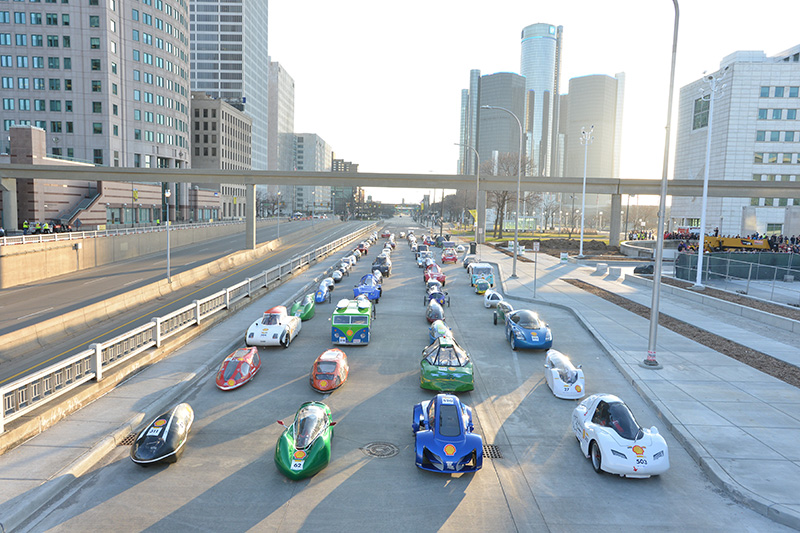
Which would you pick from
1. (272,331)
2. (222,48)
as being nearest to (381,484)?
(272,331)

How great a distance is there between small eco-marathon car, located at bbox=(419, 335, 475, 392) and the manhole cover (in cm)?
363

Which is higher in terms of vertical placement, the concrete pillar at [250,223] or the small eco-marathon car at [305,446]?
the concrete pillar at [250,223]

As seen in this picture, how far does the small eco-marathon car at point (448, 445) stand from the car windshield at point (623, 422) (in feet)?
10.0

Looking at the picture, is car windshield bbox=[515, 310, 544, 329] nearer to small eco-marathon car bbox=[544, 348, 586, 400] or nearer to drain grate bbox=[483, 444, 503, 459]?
small eco-marathon car bbox=[544, 348, 586, 400]

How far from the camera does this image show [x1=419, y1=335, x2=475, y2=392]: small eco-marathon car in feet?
51.7

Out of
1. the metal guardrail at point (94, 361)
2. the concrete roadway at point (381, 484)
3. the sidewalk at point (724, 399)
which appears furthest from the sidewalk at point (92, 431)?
the sidewalk at point (724, 399)

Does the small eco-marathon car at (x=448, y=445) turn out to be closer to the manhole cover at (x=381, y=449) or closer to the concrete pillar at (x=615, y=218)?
the manhole cover at (x=381, y=449)

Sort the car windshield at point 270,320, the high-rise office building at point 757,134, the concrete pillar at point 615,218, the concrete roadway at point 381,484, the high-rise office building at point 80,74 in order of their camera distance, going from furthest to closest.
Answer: the high-rise office building at point 757,134
the high-rise office building at point 80,74
the concrete pillar at point 615,218
the car windshield at point 270,320
the concrete roadway at point 381,484

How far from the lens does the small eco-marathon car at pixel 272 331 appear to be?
67.3ft

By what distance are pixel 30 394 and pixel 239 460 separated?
5889 millimetres

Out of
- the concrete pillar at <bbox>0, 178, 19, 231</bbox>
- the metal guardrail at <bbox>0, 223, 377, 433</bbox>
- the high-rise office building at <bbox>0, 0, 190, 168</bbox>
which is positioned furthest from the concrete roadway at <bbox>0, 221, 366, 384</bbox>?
the high-rise office building at <bbox>0, 0, 190, 168</bbox>

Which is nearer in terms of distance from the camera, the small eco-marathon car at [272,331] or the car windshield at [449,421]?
the car windshield at [449,421]

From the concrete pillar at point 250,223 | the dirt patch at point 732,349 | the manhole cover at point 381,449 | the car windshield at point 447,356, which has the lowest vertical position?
the manhole cover at point 381,449

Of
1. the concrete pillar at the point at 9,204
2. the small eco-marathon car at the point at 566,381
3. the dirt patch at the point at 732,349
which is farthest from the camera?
the concrete pillar at the point at 9,204
